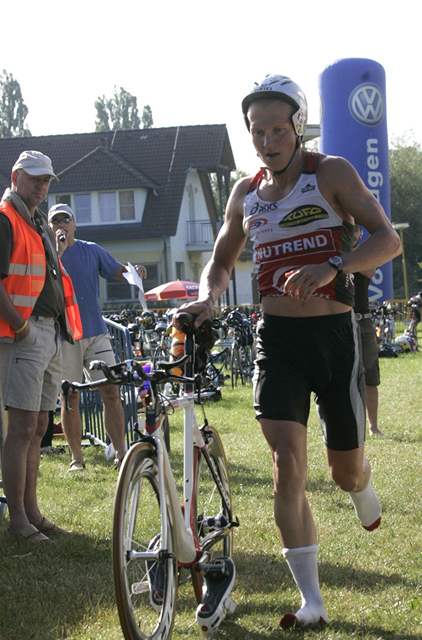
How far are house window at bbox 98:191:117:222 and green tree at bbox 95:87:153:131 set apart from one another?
51.8m

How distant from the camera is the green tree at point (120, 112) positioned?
102688 millimetres

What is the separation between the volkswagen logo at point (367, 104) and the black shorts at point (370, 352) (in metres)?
10.7

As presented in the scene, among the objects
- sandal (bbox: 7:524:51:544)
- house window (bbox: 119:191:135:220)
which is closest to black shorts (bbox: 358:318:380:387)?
sandal (bbox: 7:524:51:544)

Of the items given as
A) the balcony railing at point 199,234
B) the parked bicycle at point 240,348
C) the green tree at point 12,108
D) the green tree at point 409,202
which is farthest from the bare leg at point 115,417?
the green tree at point 12,108

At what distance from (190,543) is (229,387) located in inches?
629

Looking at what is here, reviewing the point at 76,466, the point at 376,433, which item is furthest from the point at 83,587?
the point at 376,433

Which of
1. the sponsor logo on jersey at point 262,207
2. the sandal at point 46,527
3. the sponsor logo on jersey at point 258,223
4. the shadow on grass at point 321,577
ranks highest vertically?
the sponsor logo on jersey at point 262,207

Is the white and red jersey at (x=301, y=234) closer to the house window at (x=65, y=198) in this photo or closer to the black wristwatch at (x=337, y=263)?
the black wristwatch at (x=337, y=263)

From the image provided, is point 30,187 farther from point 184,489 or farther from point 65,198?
point 65,198

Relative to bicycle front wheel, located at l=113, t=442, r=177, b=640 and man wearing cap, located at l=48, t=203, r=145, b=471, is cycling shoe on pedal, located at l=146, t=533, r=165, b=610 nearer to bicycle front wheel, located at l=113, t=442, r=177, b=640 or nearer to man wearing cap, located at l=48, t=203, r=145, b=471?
bicycle front wheel, located at l=113, t=442, r=177, b=640

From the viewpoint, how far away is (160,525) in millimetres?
4316

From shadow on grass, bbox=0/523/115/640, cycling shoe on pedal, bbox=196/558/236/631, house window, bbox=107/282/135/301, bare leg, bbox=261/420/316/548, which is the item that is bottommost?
shadow on grass, bbox=0/523/115/640

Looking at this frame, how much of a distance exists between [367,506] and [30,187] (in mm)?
2776

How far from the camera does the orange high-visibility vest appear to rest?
6.56 metres
